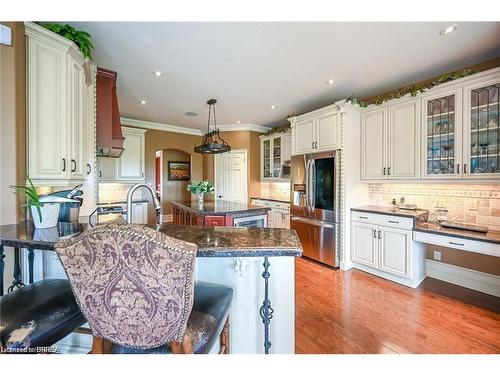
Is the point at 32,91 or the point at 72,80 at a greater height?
the point at 72,80

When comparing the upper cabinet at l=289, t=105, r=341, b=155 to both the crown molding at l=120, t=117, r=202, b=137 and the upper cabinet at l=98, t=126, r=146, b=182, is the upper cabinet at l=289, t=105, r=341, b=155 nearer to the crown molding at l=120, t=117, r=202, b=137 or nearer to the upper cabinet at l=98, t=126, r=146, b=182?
the crown molding at l=120, t=117, r=202, b=137

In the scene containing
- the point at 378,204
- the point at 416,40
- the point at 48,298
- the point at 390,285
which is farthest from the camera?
the point at 378,204

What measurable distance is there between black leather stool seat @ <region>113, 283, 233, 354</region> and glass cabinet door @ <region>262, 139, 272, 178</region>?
443cm

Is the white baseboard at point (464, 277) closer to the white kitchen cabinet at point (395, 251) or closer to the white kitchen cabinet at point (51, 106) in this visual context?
the white kitchen cabinet at point (395, 251)

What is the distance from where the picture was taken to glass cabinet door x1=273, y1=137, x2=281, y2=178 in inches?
207

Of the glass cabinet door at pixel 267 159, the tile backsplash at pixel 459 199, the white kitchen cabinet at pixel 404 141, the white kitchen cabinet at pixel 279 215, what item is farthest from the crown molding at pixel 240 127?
the tile backsplash at pixel 459 199

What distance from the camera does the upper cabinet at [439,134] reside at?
96.7 inches

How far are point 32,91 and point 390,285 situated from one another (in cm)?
405

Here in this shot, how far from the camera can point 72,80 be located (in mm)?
1785

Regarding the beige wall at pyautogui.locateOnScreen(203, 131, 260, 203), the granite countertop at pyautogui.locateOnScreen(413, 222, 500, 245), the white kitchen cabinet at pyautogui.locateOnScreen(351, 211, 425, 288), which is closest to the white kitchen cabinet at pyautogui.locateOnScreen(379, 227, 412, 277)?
the white kitchen cabinet at pyautogui.locateOnScreen(351, 211, 425, 288)

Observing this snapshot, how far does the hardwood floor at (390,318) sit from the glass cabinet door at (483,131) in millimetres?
1431
